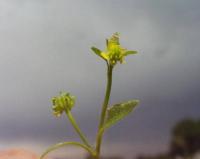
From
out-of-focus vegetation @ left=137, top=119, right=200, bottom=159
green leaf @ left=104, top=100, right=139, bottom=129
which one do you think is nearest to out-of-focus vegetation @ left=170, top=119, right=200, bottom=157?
out-of-focus vegetation @ left=137, top=119, right=200, bottom=159

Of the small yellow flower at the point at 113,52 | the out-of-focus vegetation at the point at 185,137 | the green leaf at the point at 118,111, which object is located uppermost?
the small yellow flower at the point at 113,52

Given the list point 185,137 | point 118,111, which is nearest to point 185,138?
point 185,137

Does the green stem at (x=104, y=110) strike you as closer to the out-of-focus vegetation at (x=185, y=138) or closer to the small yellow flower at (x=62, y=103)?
the small yellow flower at (x=62, y=103)

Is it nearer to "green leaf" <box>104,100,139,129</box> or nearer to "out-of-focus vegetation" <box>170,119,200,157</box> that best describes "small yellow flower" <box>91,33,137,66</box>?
"green leaf" <box>104,100,139,129</box>

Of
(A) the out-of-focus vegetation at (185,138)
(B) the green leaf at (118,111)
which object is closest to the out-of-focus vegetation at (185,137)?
(A) the out-of-focus vegetation at (185,138)

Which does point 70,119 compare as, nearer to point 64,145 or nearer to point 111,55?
point 64,145

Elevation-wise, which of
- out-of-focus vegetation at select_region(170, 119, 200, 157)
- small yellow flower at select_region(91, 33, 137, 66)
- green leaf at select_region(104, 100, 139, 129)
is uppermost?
small yellow flower at select_region(91, 33, 137, 66)

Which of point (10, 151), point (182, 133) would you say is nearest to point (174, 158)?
point (182, 133)

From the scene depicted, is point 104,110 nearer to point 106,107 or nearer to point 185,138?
point 106,107

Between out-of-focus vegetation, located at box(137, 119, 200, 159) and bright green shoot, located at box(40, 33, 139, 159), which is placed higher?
bright green shoot, located at box(40, 33, 139, 159)
